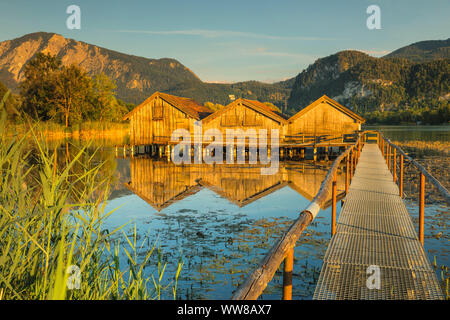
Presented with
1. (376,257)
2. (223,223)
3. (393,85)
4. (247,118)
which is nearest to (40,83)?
(247,118)

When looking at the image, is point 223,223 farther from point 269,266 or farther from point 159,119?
point 159,119

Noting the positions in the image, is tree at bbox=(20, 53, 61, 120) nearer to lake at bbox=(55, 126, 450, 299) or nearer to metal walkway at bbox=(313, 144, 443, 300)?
lake at bbox=(55, 126, 450, 299)

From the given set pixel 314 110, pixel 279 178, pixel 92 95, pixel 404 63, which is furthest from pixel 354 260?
pixel 404 63

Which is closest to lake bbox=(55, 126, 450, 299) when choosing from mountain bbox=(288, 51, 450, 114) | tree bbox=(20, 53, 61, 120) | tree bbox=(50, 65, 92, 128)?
tree bbox=(50, 65, 92, 128)

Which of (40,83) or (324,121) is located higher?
(40,83)

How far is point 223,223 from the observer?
11648 mm

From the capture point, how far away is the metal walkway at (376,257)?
4.37 m

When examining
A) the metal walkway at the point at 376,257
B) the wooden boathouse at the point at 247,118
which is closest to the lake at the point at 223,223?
the metal walkway at the point at 376,257

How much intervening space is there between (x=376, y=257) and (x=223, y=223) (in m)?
6.71

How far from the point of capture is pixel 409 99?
166m

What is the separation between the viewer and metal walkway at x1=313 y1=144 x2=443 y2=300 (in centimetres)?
437

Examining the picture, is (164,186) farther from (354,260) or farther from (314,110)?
(314,110)

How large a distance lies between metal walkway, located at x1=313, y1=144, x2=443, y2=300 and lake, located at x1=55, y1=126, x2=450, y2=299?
1.00 meters

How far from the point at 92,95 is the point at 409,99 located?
472 feet
